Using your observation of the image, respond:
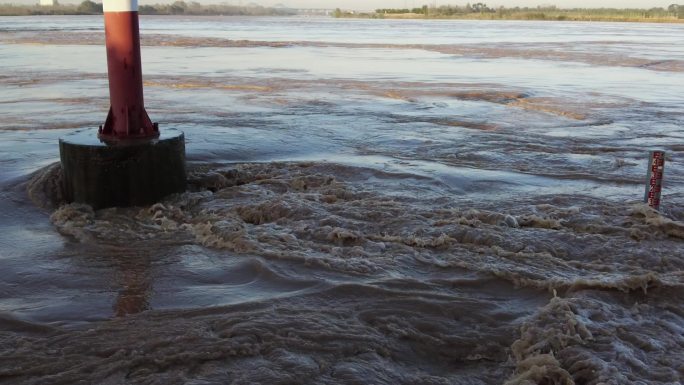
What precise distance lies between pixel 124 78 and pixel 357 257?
101 inches

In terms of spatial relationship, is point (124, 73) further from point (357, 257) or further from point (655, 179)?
point (655, 179)

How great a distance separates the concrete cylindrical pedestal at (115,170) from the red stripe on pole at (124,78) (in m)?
0.13

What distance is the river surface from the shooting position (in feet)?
11.2

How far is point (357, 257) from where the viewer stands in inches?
191

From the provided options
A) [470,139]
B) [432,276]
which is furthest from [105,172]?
[470,139]

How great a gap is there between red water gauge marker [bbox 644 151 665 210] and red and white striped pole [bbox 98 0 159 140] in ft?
13.7

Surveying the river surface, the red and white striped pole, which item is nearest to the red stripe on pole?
the red and white striped pole

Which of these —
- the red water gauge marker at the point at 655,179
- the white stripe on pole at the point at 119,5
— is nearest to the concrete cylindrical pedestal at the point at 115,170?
the white stripe on pole at the point at 119,5

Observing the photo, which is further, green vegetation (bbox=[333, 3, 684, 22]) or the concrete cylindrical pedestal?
green vegetation (bbox=[333, 3, 684, 22])

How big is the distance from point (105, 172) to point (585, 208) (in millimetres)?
3990

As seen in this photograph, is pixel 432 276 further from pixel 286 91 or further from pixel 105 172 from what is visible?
pixel 286 91

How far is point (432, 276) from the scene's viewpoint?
452 centimetres

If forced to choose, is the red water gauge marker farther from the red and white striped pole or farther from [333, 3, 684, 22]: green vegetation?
[333, 3, 684, 22]: green vegetation

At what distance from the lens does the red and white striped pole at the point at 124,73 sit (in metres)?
5.80
